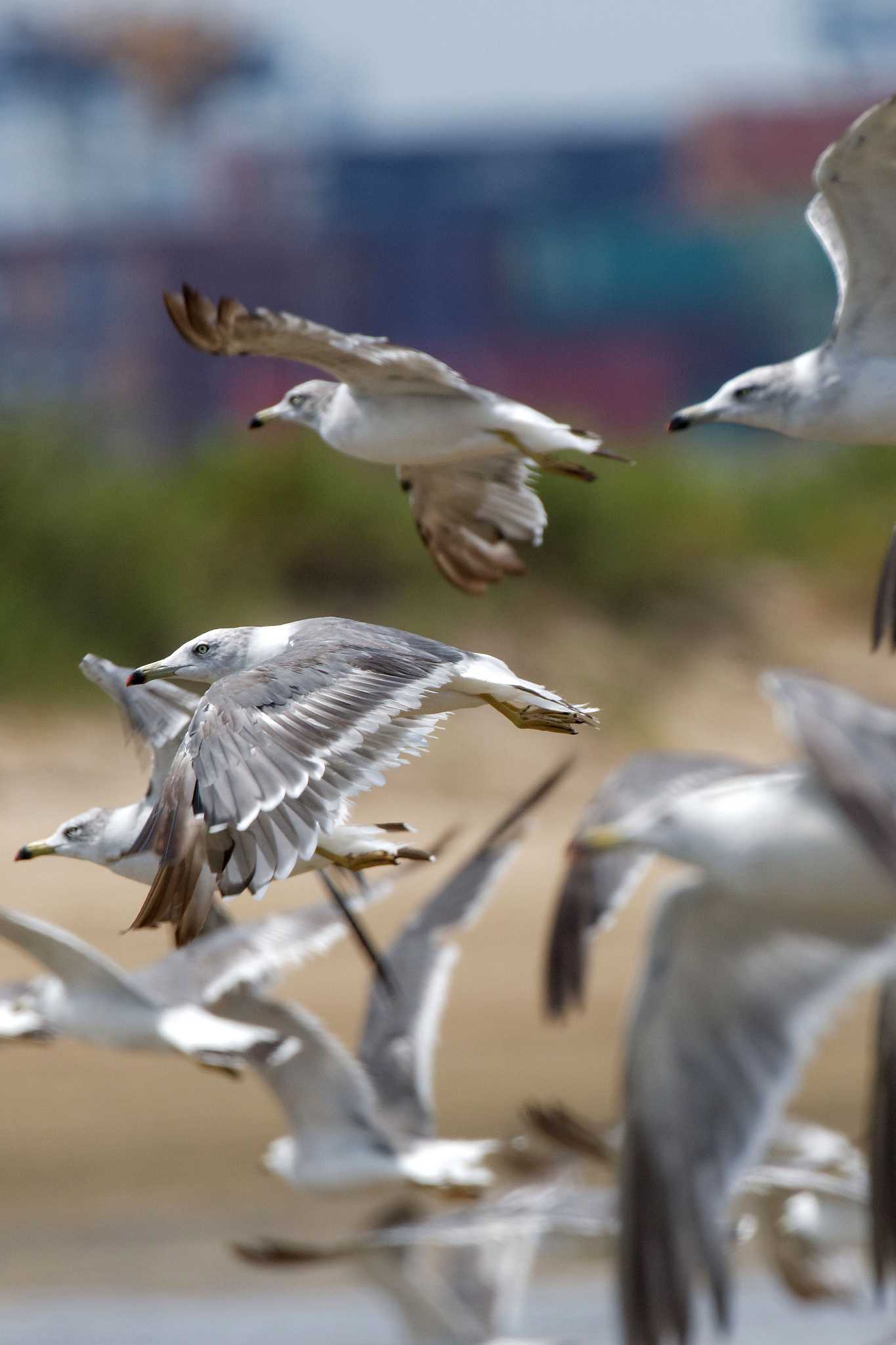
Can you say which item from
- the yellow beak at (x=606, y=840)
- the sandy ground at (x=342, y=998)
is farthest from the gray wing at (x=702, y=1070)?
the sandy ground at (x=342, y=998)

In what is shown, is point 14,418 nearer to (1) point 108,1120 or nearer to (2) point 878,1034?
(1) point 108,1120

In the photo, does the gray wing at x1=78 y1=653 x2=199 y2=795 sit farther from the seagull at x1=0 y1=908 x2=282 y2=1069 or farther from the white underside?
the white underside

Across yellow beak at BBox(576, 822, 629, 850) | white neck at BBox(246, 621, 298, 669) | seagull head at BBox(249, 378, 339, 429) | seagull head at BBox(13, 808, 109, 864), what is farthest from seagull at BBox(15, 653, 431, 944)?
seagull head at BBox(249, 378, 339, 429)

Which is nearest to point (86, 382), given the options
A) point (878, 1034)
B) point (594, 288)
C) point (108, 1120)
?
point (594, 288)

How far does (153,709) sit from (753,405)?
174 cm

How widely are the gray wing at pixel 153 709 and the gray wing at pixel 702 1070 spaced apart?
1.71 metres

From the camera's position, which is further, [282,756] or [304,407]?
[304,407]

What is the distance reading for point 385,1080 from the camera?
7223mm

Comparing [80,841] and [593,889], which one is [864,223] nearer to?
[593,889]

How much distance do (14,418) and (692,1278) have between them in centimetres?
1481

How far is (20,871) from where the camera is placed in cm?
1375

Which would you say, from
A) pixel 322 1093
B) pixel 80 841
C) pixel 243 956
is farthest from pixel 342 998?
pixel 80 841

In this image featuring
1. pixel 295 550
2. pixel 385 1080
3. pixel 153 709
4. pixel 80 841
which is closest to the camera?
pixel 80 841

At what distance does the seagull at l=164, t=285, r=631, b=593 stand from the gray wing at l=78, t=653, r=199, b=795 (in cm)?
83
